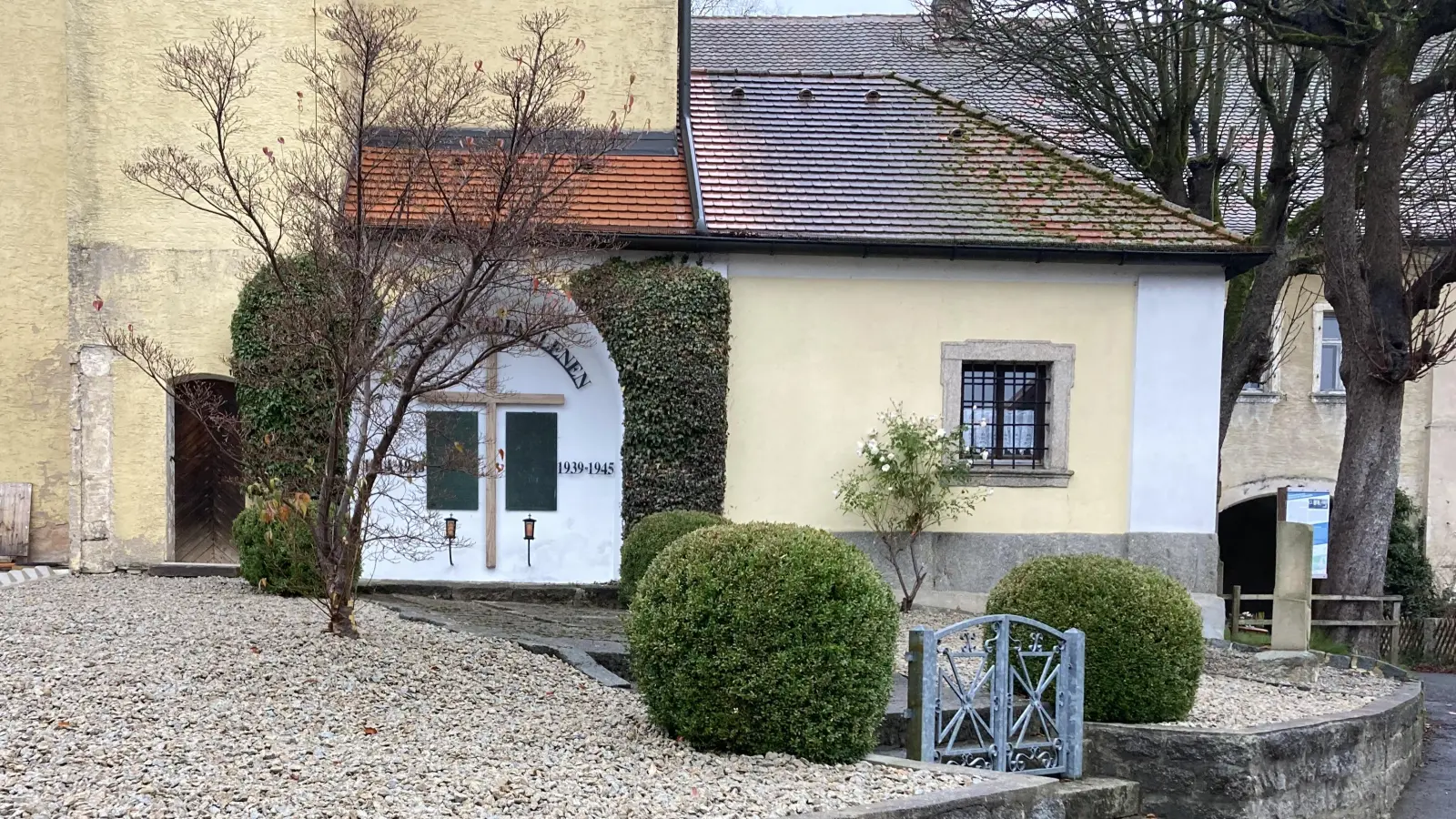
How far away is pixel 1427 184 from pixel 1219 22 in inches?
195

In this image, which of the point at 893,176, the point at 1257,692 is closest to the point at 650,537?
the point at 1257,692

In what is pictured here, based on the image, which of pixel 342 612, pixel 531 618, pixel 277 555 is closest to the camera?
pixel 342 612

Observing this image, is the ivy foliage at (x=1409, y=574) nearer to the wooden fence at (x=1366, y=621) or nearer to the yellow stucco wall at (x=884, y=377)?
the wooden fence at (x=1366, y=621)

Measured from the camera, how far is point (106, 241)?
11586 mm

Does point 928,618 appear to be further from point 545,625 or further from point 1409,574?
point 1409,574

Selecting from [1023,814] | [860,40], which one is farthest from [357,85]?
[860,40]

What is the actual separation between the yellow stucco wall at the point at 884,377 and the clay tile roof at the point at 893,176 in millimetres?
587

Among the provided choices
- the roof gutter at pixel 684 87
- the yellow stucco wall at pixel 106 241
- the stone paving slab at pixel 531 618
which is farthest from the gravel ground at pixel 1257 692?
the yellow stucco wall at pixel 106 241

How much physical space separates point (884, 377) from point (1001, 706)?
6.66 metres

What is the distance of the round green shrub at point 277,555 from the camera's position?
336 inches

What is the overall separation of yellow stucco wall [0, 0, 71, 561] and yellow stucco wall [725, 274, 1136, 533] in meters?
6.96

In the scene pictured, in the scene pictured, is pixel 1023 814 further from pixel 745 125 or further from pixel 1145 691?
pixel 745 125

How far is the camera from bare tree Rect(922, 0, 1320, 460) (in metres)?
12.5

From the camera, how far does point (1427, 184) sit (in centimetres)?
1405
